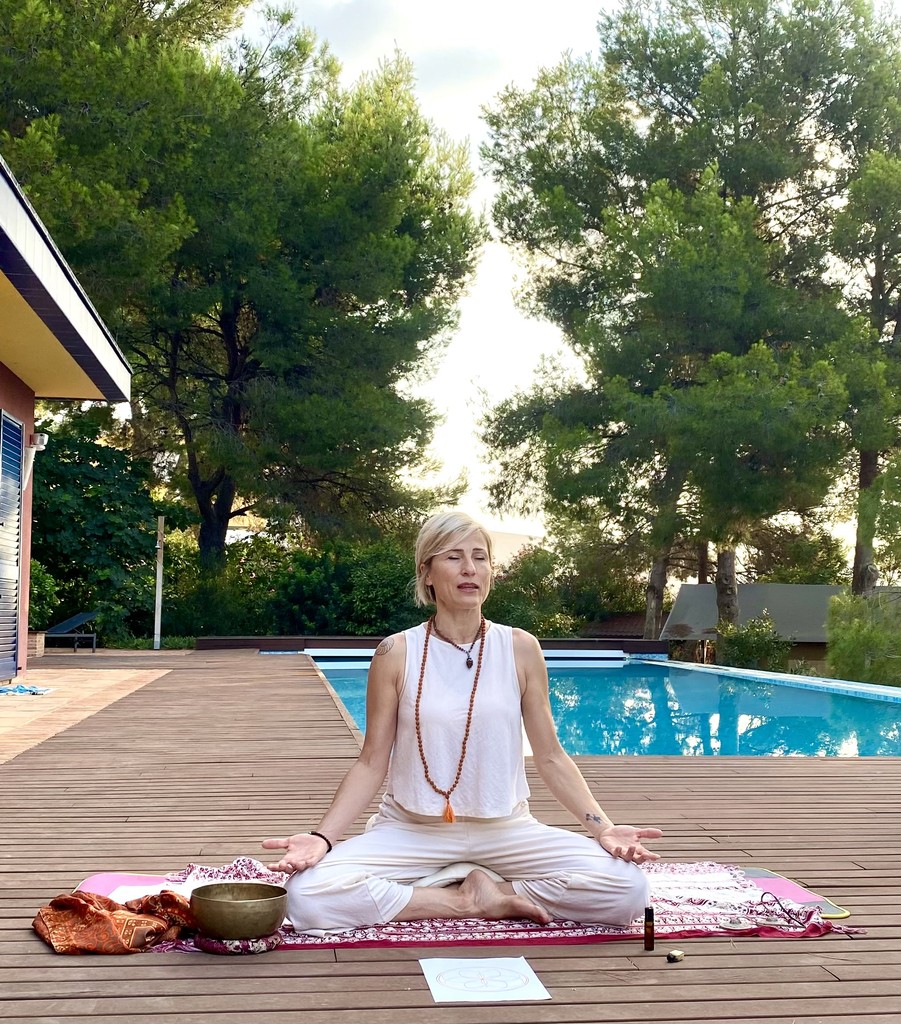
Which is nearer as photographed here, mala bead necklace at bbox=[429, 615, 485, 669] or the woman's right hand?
the woman's right hand

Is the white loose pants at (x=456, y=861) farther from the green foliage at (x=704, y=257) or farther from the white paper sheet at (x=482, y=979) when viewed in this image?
the green foliage at (x=704, y=257)

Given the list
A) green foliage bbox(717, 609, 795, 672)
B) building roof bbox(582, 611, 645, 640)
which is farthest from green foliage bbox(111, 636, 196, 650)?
green foliage bbox(717, 609, 795, 672)

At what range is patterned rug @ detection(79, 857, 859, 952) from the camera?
2.79 meters

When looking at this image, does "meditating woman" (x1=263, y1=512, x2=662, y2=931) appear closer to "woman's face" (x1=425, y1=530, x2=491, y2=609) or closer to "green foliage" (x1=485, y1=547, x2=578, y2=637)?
"woman's face" (x1=425, y1=530, x2=491, y2=609)

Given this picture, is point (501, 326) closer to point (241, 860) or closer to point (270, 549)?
point (270, 549)

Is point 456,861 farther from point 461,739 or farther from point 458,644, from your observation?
point 458,644

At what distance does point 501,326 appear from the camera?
2006 centimetres

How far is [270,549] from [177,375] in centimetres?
295

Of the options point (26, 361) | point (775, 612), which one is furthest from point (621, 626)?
point (26, 361)

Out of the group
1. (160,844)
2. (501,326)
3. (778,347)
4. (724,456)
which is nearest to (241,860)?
(160,844)

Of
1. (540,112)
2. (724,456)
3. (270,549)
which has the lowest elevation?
(270,549)

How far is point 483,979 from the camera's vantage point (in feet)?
8.22

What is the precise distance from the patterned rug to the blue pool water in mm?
4528

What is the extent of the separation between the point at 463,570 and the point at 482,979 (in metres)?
0.95
